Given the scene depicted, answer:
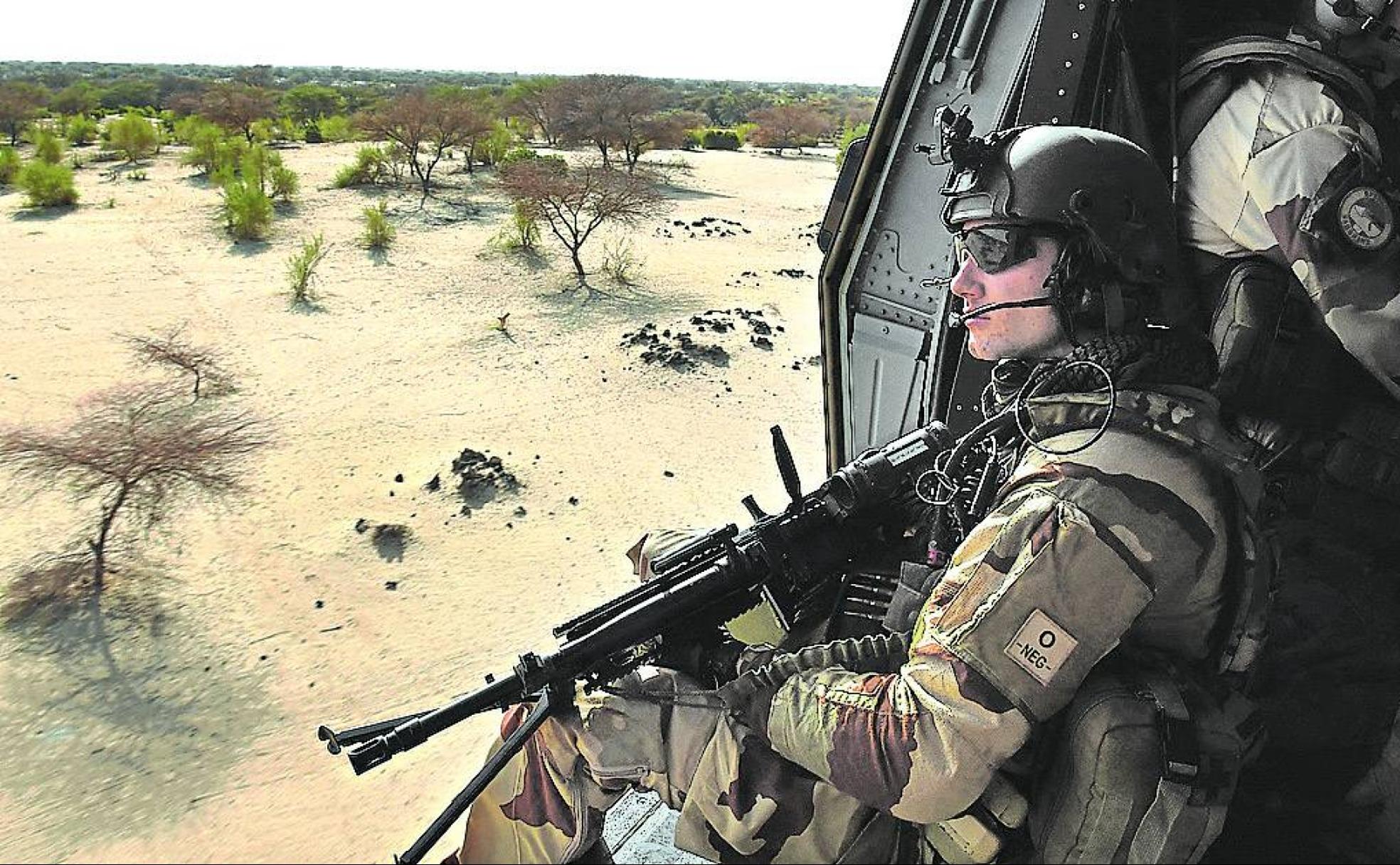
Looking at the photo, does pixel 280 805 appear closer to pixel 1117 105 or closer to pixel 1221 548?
pixel 1221 548

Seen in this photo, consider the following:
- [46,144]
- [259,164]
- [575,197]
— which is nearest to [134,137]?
[46,144]

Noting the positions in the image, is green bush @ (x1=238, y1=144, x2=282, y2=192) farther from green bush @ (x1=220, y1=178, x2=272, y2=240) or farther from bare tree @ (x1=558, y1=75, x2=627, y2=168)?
bare tree @ (x1=558, y1=75, x2=627, y2=168)

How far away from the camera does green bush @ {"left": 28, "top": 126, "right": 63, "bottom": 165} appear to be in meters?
2.58

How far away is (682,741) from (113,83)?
3034 millimetres

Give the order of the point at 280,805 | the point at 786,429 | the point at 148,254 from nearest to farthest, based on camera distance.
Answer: the point at 280,805
the point at 148,254
the point at 786,429

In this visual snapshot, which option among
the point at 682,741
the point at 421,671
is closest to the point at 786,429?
the point at 421,671

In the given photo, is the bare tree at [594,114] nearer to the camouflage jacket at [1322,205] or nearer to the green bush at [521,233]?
the green bush at [521,233]

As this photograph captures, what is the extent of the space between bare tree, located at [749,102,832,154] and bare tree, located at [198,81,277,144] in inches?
715

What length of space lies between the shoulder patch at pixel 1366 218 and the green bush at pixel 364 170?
9.29 m

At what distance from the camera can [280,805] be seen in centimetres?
251

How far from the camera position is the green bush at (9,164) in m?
2.53

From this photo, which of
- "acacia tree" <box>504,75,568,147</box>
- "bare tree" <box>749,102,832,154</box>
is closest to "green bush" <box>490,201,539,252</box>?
"acacia tree" <box>504,75,568,147</box>

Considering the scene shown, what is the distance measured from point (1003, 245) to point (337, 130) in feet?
36.9

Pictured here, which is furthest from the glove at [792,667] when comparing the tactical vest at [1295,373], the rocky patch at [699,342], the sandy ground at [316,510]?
the rocky patch at [699,342]
